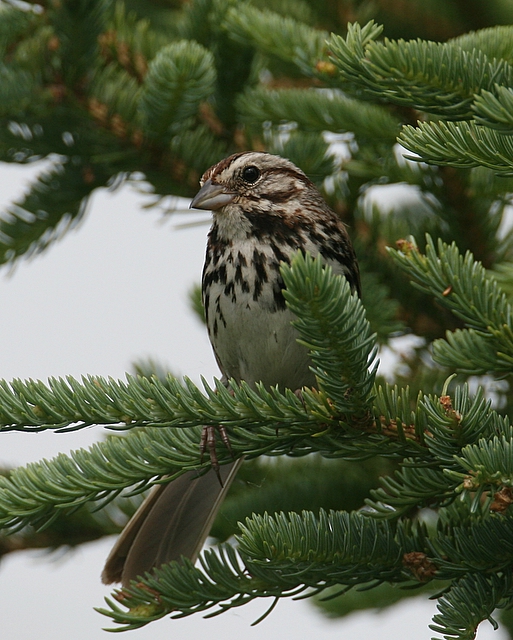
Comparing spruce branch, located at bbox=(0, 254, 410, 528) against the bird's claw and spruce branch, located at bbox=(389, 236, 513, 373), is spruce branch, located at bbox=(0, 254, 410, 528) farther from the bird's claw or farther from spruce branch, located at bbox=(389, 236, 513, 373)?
spruce branch, located at bbox=(389, 236, 513, 373)

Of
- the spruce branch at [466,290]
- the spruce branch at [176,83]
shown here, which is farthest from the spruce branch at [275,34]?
the spruce branch at [466,290]

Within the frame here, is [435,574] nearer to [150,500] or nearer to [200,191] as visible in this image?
[150,500]

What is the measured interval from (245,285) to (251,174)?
0.51m

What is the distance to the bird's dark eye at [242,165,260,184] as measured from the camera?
3.15 metres

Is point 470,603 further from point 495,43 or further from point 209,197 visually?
point 209,197

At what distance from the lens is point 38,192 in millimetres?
3148

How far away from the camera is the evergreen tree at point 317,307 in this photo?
1.70 meters

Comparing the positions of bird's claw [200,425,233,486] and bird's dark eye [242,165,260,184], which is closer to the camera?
bird's claw [200,425,233,486]

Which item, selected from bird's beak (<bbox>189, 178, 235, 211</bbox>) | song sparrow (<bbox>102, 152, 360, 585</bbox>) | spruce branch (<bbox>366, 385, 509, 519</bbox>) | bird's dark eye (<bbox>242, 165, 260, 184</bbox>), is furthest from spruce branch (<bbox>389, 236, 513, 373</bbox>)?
bird's dark eye (<bbox>242, 165, 260, 184</bbox>)

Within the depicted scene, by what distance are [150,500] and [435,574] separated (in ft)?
3.72

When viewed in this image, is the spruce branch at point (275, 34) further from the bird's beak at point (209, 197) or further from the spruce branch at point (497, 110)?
the spruce branch at point (497, 110)

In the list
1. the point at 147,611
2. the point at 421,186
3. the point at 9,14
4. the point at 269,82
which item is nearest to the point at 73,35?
the point at 9,14

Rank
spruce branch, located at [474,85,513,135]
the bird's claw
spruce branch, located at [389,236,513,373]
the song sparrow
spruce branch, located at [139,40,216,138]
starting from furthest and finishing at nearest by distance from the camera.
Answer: the song sparrow → spruce branch, located at [139,40,216,138] → the bird's claw → spruce branch, located at [389,236,513,373] → spruce branch, located at [474,85,513,135]

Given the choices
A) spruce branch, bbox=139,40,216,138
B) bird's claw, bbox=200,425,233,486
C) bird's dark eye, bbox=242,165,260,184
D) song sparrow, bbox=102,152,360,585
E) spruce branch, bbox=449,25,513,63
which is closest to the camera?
bird's claw, bbox=200,425,233,486
